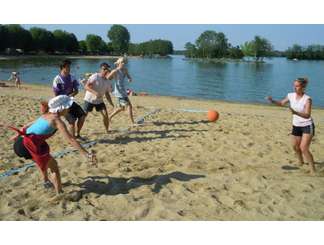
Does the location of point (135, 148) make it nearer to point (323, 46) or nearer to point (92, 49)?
point (92, 49)

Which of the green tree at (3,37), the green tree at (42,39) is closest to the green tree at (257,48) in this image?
the green tree at (42,39)

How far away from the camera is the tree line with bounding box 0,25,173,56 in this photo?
91562 mm

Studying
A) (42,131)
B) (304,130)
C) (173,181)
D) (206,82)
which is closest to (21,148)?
(42,131)

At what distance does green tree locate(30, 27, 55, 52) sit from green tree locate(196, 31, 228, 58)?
198ft

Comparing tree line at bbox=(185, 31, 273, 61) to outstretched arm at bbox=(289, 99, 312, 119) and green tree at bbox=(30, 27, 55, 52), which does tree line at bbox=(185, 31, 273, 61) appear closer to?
green tree at bbox=(30, 27, 55, 52)

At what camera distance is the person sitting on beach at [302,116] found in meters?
5.67

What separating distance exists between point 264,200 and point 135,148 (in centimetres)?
314

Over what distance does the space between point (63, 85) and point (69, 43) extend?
120 meters

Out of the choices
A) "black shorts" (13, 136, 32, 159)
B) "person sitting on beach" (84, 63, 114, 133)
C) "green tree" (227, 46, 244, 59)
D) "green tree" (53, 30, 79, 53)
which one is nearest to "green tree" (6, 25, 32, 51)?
"green tree" (53, 30, 79, 53)

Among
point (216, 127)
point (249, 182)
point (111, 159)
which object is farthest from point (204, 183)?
point (216, 127)

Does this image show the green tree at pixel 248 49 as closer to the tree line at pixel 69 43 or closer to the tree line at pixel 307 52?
the tree line at pixel 307 52

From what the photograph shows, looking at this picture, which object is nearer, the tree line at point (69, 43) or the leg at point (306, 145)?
the leg at point (306, 145)

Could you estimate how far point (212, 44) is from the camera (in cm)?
14450

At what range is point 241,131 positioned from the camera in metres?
9.04
